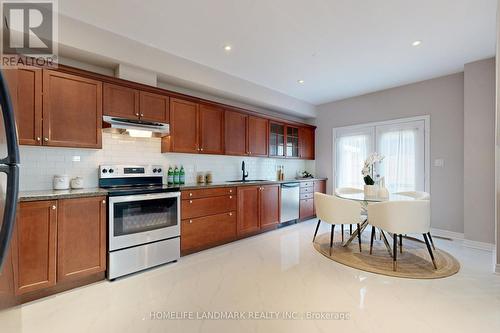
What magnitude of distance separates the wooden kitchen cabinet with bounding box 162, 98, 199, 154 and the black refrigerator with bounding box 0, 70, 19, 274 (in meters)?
2.40

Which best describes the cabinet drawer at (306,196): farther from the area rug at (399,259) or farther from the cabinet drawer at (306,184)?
the area rug at (399,259)

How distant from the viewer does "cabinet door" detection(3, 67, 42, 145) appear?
2178 millimetres

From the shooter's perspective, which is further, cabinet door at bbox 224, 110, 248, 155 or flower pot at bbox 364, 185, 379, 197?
cabinet door at bbox 224, 110, 248, 155

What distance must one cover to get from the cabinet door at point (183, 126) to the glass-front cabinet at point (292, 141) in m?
2.33

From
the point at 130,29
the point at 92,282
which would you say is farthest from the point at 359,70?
the point at 92,282

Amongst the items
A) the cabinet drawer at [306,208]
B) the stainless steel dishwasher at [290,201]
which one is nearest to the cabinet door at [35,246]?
the stainless steel dishwasher at [290,201]

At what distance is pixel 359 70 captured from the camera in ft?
12.2

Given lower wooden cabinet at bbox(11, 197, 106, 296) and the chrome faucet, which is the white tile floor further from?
the chrome faucet

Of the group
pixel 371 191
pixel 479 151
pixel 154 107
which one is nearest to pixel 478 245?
pixel 479 151

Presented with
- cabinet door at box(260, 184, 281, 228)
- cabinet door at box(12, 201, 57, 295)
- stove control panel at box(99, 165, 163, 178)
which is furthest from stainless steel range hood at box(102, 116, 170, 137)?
cabinet door at box(260, 184, 281, 228)

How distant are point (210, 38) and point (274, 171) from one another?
3.13 meters

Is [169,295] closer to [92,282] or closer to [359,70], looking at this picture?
[92,282]

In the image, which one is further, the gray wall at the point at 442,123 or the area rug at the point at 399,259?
the gray wall at the point at 442,123

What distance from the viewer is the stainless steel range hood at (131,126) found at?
2.65 metres
